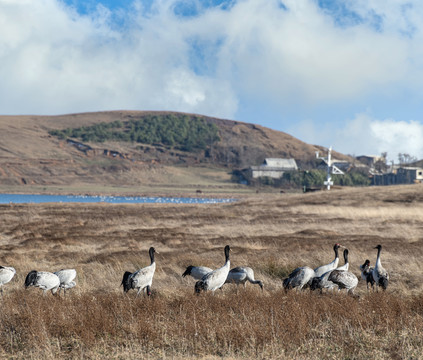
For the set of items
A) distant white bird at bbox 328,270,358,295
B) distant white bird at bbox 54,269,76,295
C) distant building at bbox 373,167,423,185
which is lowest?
distant white bird at bbox 54,269,76,295

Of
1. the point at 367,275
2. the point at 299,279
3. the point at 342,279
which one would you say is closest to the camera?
the point at 342,279

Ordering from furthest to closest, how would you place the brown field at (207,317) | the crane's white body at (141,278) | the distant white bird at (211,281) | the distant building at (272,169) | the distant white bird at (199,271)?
the distant building at (272,169) < the distant white bird at (199,271) < the crane's white body at (141,278) < the distant white bird at (211,281) < the brown field at (207,317)

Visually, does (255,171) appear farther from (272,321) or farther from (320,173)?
(272,321)

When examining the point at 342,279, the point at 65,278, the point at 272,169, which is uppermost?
the point at 272,169

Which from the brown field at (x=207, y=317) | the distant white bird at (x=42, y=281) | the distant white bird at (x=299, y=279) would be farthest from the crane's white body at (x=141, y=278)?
the distant white bird at (x=299, y=279)

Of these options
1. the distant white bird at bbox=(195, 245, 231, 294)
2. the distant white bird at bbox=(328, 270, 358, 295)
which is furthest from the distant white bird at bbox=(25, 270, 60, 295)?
the distant white bird at bbox=(328, 270, 358, 295)

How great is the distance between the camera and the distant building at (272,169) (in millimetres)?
182750

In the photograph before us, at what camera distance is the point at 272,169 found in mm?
188375

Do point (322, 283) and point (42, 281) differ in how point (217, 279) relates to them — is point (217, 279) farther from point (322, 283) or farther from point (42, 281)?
point (42, 281)

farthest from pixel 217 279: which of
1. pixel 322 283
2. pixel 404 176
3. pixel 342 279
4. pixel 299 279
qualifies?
pixel 404 176

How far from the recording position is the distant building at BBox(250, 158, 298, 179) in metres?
183

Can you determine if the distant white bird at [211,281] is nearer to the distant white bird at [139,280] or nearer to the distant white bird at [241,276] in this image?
the distant white bird at [241,276]

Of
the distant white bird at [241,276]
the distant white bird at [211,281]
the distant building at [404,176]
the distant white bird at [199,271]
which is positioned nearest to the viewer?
the distant white bird at [211,281]

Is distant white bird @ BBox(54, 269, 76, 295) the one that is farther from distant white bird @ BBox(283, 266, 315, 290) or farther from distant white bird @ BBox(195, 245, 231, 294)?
distant white bird @ BBox(283, 266, 315, 290)
